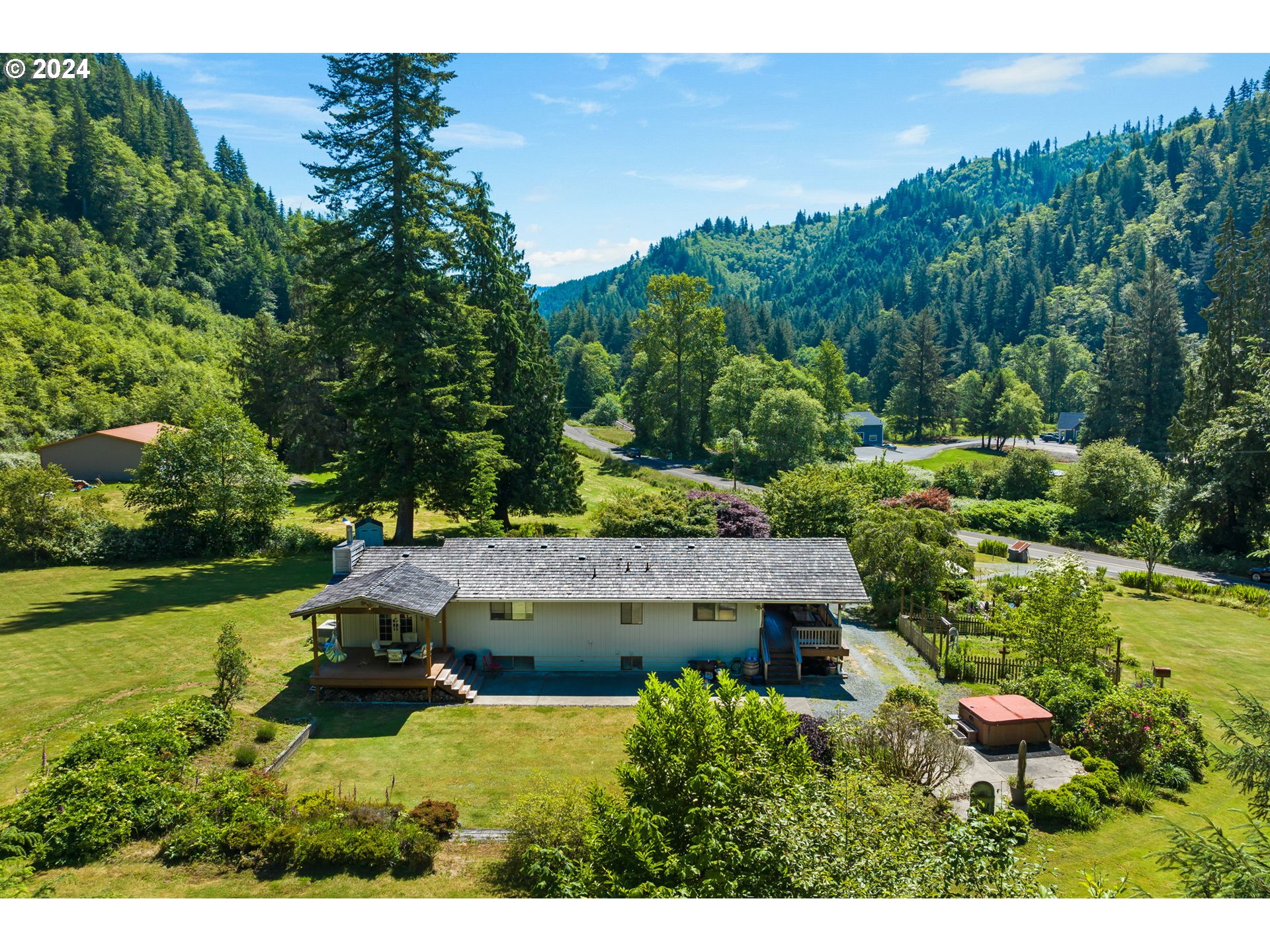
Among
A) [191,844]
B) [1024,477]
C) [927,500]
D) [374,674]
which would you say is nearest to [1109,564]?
[927,500]

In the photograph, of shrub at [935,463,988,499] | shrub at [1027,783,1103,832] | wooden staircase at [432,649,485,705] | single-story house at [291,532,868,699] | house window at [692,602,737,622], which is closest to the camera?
shrub at [1027,783,1103,832]

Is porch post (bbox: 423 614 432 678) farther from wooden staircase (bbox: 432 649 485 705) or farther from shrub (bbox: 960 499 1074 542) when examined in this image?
shrub (bbox: 960 499 1074 542)

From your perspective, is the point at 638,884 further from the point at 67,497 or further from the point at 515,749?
the point at 67,497

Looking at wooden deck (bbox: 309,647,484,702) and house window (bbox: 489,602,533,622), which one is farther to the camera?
house window (bbox: 489,602,533,622)

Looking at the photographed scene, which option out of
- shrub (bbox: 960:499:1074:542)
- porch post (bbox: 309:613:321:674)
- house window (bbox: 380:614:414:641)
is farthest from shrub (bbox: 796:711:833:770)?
shrub (bbox: 960:499:1074:542)

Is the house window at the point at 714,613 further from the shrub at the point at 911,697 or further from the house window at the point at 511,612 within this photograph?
the house window at the point at 511,612

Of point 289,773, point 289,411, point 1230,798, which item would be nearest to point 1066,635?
point 1230,798
